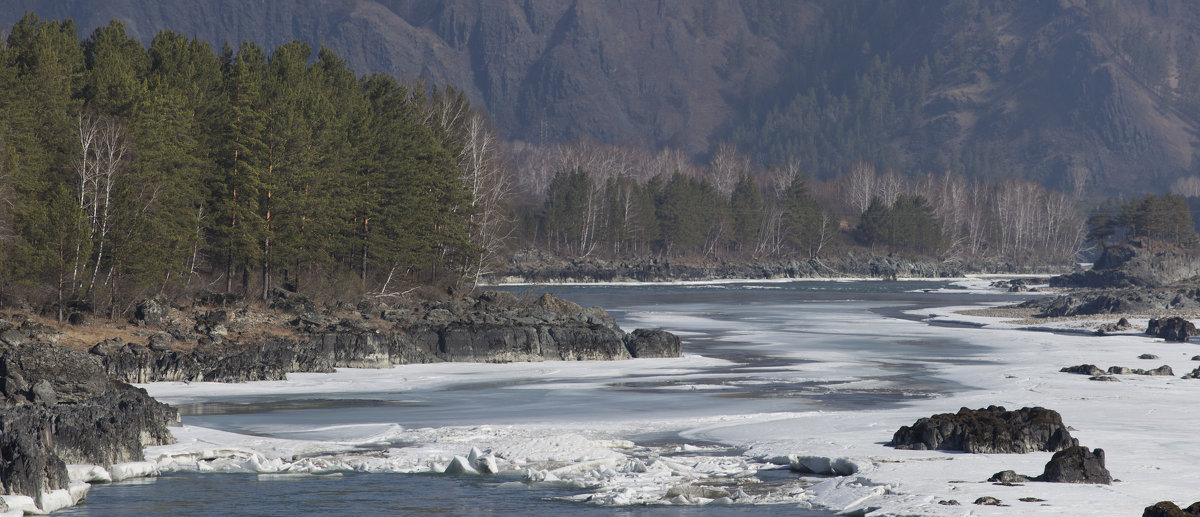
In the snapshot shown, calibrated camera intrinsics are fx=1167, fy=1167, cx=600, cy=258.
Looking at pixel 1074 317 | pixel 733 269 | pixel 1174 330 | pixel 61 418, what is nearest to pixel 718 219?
pixel 733 269

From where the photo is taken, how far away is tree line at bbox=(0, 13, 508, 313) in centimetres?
4134

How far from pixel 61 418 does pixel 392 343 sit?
20759 mm

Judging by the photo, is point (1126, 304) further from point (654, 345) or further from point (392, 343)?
point (392, 343)

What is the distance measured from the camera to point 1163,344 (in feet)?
173

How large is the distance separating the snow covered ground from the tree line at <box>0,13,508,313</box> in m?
8.40

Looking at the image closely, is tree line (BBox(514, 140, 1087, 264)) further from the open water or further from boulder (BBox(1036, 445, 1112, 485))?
boulder (BBox(1036, 445, 1112, 485))

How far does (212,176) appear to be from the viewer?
1935 inches

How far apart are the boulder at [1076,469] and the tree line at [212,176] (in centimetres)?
3178

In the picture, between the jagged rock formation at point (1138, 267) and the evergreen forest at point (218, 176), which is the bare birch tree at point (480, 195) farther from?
the jagged rock formation at point (1138, 267)

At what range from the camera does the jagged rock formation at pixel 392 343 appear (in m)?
38.2

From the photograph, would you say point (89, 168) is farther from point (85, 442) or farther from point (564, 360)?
point (85, 442)

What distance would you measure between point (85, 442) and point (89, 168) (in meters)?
22.2

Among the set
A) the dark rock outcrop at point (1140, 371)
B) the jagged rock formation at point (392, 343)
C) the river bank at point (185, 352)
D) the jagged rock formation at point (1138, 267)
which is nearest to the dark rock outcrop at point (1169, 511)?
the river bank at point (185, 352)

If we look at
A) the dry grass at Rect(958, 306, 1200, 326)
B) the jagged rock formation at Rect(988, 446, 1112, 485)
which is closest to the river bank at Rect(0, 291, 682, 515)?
the jagged rock formation at Rect(988, 446, 1112, 485)
